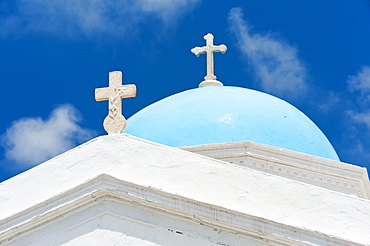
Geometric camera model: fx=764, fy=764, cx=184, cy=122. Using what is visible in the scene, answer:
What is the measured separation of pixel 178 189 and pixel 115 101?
1193 millimetres

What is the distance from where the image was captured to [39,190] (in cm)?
716

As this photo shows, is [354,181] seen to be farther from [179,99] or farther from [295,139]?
[179,99]

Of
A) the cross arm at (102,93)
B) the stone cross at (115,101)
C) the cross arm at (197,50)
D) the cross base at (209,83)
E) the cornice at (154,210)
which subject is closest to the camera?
the cornice at (154,210)

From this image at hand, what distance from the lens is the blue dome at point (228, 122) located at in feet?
36.9

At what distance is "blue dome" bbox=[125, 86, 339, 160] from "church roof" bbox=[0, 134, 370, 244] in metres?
3.93

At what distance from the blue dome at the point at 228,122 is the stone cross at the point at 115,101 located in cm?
365

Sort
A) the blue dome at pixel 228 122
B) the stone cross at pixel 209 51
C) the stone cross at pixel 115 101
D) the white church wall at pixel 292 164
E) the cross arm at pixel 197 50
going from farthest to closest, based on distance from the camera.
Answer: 1. the cross arm at pixel 197 50
2. the stone cross at pixel 209 51
3. the blue dome at pixel 228 122
4. the white church wall at pixel 292 164
5. the stone cross at pixel 115 101

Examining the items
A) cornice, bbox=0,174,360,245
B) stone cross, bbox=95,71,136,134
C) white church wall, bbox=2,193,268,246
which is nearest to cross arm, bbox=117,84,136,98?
Result: stone cross, bbox=95,71,136,134

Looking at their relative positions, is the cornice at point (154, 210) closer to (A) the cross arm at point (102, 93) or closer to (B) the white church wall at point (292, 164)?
(A) the cross arm at point (102, 93)

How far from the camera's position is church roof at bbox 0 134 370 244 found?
22.0 ft

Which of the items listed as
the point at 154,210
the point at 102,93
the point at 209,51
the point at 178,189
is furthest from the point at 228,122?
the point at 154,210

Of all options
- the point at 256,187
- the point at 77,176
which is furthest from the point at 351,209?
the point at 77,176

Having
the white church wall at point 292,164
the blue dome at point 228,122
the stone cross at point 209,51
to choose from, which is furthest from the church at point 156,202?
the stone cross at point 209,51

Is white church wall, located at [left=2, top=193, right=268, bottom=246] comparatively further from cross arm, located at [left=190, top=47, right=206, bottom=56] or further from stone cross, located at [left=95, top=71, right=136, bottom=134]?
cross arm, located at [left=190, top=47, right=206, bottom=56]
